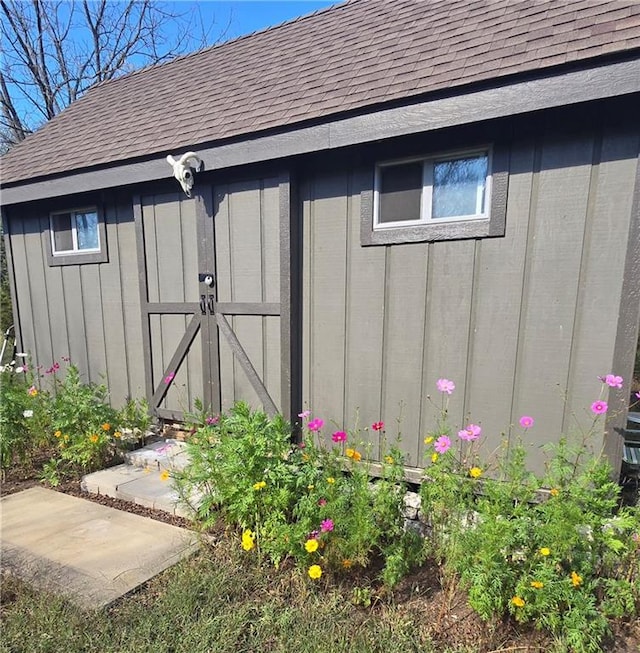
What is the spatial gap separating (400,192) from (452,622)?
7.99ft

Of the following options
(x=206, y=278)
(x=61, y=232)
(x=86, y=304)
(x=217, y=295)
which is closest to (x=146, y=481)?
(x=217, y=295)

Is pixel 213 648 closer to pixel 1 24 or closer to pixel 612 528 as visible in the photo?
pixel 612 528

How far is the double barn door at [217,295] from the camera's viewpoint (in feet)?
10.3

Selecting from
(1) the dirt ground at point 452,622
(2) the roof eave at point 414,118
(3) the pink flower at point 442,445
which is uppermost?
(2) the roof eave at point 414,118

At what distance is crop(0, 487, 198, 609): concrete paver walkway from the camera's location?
1.92m

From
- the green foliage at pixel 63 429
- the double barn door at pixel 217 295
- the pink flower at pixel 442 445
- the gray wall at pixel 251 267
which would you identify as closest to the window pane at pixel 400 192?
the double barn door at pixel 217 295

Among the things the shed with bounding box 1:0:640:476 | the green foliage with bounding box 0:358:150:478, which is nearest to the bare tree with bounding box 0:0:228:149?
the shed with bounding box 1:0:640:476

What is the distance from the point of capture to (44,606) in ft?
5.69

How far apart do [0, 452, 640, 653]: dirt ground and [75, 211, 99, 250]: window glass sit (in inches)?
134

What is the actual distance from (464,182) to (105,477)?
11.3ft

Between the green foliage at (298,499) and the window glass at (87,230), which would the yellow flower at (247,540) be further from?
the window glass at (87,230)

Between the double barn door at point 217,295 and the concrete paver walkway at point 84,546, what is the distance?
114cm

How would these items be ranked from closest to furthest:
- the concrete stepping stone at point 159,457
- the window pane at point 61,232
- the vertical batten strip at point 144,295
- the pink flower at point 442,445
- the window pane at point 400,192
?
1. the pink flower at point 442,445
2. the window pane at point 400,192
3. the concrete stepping stone at point 159,457
4. the vertical batten strip at point 144,295
5. the window pane at point 61,232

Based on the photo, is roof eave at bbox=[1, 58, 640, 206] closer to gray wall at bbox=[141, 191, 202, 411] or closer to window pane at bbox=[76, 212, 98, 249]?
gray wall at bbox=[141, 191, 202, 411]
